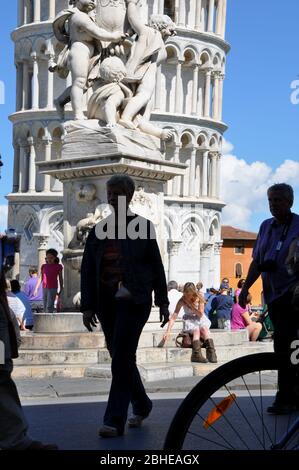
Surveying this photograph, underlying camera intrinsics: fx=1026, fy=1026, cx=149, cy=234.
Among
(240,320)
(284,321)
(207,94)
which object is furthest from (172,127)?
(284,321)

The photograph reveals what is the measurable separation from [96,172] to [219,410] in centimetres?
923

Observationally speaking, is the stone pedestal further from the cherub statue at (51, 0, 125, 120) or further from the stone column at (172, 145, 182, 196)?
the stone column at (172, 145, 182, 196)

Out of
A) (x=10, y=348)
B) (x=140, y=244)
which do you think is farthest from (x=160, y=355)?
(x=10, y=348)

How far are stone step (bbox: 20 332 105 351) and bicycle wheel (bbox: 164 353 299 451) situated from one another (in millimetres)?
7683

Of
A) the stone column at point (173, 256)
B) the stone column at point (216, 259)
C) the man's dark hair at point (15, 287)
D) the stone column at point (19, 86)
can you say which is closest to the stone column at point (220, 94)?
the stone column at point (216, 259)

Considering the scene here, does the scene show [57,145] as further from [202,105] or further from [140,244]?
[140,244]

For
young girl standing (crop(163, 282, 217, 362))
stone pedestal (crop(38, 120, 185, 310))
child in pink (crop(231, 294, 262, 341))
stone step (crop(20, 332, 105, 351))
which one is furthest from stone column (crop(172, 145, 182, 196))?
stone step (crop(20, 332, 105, 351))

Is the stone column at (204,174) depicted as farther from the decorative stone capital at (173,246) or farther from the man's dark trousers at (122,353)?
the man's dark trousers at (122,353)

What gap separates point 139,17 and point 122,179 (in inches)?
268

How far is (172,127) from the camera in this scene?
6862cm

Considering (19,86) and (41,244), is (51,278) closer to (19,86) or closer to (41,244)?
(41,244)

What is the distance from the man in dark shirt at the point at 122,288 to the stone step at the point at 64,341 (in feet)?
14.9

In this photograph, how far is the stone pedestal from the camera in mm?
13148

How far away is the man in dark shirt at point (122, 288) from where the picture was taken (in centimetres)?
726
